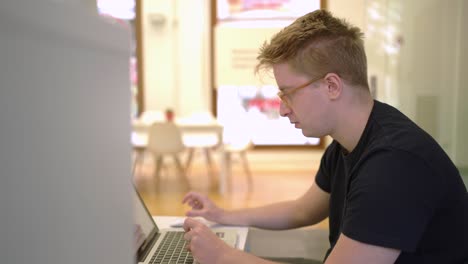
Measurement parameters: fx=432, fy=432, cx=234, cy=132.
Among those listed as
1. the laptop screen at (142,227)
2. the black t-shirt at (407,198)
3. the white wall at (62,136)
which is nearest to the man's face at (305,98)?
the black t-shirt at (407,198)

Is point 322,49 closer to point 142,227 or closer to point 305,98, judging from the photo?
point 305,98

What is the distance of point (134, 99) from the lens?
2.77 meters

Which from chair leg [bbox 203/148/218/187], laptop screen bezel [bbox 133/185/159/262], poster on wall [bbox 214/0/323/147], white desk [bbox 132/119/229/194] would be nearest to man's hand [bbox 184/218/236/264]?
laptop screen bezel [bbox 133/185/159/262]

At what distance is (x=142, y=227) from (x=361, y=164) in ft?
1.76

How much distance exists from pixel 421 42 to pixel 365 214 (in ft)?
6.56

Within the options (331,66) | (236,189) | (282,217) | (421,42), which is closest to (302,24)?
(331,66)

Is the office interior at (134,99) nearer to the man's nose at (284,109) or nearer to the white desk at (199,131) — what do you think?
the white desk at (199,131)

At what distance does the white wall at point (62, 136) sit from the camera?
290 millimetres

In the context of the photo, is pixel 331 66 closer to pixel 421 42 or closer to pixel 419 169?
pixel 419 169

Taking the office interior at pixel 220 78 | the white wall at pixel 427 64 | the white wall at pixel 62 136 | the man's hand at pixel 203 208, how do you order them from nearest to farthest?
the white wall at pixel 62 136
the man's hand at pixel 203 208
the white wall at pixel 427 64
the office interior at pixel 220 78

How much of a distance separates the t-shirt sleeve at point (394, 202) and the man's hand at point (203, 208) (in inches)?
20.5

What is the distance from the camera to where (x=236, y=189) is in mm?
4609

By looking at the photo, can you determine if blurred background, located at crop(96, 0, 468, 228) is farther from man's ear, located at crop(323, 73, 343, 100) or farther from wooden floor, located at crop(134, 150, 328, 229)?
man's ear, located at crop(323, 73, 343, 100)

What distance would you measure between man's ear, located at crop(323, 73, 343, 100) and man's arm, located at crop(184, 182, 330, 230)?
16.6 inches
